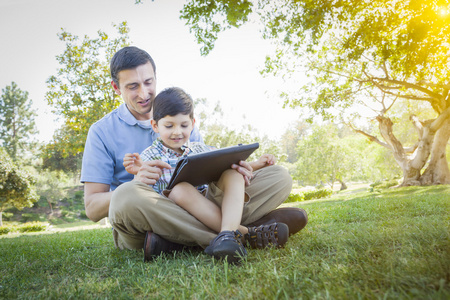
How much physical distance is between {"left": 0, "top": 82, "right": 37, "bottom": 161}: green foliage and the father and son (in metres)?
38.1

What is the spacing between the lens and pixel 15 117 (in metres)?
35.9

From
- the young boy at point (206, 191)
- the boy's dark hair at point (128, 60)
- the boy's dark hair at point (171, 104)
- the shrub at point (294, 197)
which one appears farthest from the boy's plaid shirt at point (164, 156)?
the shrub at point (294, 197)

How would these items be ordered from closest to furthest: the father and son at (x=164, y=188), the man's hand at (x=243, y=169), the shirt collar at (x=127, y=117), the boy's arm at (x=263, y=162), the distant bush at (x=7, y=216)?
the father and son at (x=164, y=188), the man's hand at (x=243, y=169), the boy's arm at (x=263, y=162), the shirt collar at (x=127, y=117), the distant bush at (x=7, y=216)

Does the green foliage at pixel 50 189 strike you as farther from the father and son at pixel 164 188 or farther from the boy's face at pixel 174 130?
the boy's face at pixel 174 130

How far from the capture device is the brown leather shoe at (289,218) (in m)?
2.59

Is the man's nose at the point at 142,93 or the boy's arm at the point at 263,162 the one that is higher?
the man's nose at the point at 142,93

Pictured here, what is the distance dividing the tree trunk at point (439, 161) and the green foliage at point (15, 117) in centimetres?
3887

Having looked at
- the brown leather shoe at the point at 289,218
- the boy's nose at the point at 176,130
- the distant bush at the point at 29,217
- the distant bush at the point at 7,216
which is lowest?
the distant bush at the point at 29,217

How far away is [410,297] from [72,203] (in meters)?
32.9

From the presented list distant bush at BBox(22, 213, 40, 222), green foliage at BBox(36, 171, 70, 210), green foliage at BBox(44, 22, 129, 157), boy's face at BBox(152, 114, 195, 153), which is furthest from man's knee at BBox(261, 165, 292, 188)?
green foliage at BBox(36, 171, 70, 210)

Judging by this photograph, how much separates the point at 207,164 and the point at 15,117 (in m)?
42.6

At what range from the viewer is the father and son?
2.09 m

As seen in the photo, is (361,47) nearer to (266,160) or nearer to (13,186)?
(266,160)

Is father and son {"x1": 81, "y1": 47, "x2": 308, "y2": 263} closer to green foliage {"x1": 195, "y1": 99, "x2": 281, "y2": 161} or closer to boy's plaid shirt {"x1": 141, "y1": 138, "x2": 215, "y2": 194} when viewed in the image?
boy's plaid shirt {"x1": 141, "y1": 138, "x2": 215, "y2": 194}
